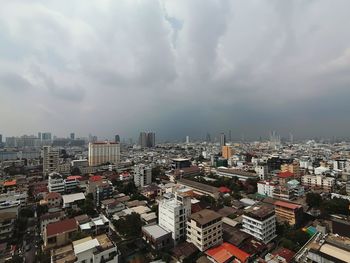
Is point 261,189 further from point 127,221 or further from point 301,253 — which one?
point 127,221

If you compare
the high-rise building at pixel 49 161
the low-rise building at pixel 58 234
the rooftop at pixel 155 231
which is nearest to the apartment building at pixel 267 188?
the rooftop at pixel 155 231

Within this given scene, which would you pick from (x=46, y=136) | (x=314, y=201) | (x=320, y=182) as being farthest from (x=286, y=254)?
(x=46, y=136)

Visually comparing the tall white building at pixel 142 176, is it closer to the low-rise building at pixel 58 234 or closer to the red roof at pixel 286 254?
the low-rise building at pixel 58 234

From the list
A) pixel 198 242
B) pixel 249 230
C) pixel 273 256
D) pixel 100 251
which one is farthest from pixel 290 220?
pixel 100 251

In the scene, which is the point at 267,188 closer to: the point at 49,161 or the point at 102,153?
the point at 49,161

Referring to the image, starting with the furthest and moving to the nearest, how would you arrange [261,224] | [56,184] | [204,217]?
[56,184]
[261,224]
[204,217]

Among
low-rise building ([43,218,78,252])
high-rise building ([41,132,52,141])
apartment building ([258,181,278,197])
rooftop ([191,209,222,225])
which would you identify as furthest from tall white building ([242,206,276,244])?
high-rise building ([41,132,52,141])
